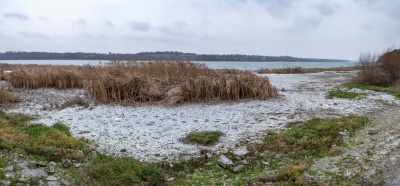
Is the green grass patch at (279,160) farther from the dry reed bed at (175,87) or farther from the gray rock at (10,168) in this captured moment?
the dry reed bed at (175,87)

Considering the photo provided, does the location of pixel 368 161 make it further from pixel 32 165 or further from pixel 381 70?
pixel 381 70

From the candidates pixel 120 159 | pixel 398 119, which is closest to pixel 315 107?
pixel 398 119

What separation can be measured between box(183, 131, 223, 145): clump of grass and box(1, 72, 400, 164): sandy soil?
0.67ft

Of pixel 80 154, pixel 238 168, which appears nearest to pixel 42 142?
pixel 80 154

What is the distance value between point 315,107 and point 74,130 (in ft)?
28.4

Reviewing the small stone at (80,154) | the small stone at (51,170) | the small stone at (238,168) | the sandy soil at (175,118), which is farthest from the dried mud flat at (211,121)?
the small stone at (51,170)

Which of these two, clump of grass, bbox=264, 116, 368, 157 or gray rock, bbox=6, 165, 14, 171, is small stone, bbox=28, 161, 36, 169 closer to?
gray rock, bbox=6, 165, 14, 171

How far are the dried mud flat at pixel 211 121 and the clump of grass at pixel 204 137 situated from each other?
228 millimetres

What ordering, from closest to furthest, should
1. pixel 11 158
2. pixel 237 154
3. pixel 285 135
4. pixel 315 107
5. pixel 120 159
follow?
pixel 11 158
pixel 120 159
pixel 237 154
pixel 285 135
pixel 315 107

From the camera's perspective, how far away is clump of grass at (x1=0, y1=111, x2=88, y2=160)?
6508 mm

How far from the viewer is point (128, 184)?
223 inches

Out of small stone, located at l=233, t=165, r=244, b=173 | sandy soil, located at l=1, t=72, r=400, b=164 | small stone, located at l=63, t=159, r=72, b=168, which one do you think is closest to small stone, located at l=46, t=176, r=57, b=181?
small stone, located at l=63, t=159, r=72, b=168

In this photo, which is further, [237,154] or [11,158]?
[237,154]

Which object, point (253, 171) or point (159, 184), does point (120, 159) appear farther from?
point (253, 171)
